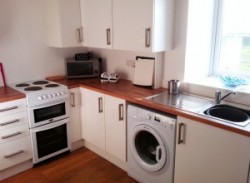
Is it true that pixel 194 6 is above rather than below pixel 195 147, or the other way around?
above

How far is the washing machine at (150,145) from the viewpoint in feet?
6.63

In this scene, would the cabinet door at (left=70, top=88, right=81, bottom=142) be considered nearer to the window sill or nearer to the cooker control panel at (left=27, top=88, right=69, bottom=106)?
the cooker control panel at (left=27, top=88, right=69, bottom=106)

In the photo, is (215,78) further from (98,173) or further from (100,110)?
(98,173)

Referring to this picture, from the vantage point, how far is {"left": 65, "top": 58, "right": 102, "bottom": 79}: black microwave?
3.00 meters

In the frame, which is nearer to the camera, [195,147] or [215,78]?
[195,147]

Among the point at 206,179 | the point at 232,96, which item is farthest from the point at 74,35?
the point at 206,179

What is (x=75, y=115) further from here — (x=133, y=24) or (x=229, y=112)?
(x=229, y=112)

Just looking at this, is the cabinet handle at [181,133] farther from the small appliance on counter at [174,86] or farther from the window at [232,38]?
the window at [232,38]

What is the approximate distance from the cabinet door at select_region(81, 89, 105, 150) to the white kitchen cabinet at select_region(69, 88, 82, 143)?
59mm

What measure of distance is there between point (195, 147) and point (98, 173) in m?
1.17

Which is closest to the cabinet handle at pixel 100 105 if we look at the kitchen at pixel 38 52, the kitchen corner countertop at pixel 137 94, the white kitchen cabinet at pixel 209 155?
the kitchen corner countertop at pixel 137 94

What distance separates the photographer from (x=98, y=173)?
2.56 metres

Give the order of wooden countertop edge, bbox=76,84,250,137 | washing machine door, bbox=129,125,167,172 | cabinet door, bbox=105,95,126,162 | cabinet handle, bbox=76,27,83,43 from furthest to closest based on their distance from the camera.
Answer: cabinet handle, bbox=76,27,83,43, cabinet door, bbox=105,95,126,162, washing machine door, bbox=129,125,167,172, wooden countertop edge, bbox=76,84,250,137

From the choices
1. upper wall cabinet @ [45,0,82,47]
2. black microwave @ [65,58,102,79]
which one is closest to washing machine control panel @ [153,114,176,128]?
black microwave @ [65,58,102,79]
